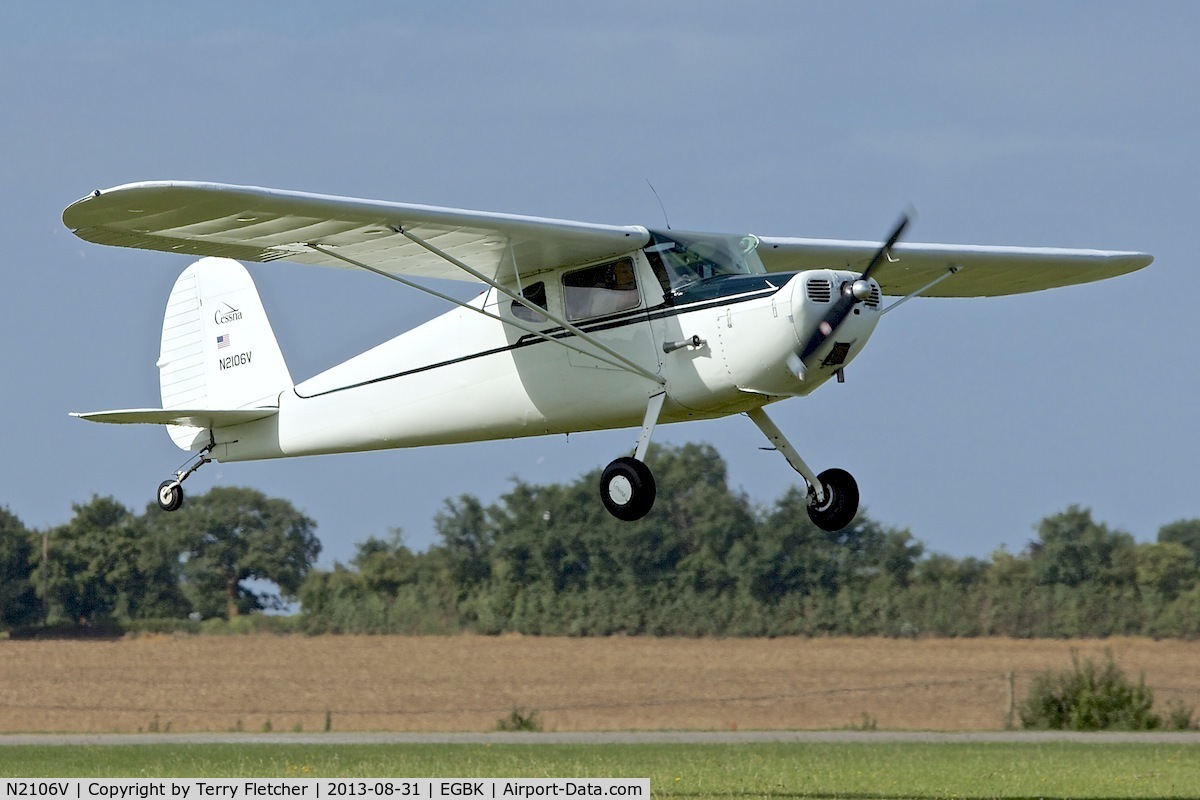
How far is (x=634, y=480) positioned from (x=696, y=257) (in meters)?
1.96

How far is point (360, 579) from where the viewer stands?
135 feet

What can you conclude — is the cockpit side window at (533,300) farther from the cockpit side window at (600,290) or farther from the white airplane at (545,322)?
the cockpit side window at (600,290)

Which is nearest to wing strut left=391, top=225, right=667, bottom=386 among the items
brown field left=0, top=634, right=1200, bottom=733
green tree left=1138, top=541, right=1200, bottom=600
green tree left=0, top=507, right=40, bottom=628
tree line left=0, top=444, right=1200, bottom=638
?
brown field left=0, top=634, right=1200, bottom=733

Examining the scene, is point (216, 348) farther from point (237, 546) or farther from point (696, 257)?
point (237, 546)

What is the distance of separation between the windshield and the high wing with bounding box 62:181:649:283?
0.64 feet

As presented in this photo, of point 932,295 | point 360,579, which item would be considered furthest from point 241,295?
point 360,579

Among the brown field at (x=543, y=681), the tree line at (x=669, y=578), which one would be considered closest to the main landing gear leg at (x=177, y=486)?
the brown field at (x=543, y=681)

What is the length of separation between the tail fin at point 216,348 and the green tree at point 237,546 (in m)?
27.2

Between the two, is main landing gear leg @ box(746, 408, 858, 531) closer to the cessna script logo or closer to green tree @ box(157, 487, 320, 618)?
the cessna script logo

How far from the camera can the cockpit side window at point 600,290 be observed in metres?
13.6

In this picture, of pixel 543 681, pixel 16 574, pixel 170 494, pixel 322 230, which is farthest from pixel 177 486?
pixel 16 574

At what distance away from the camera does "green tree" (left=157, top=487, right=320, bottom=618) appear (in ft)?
151

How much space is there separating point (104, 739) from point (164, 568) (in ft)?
60.5

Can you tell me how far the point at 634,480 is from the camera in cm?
1330
